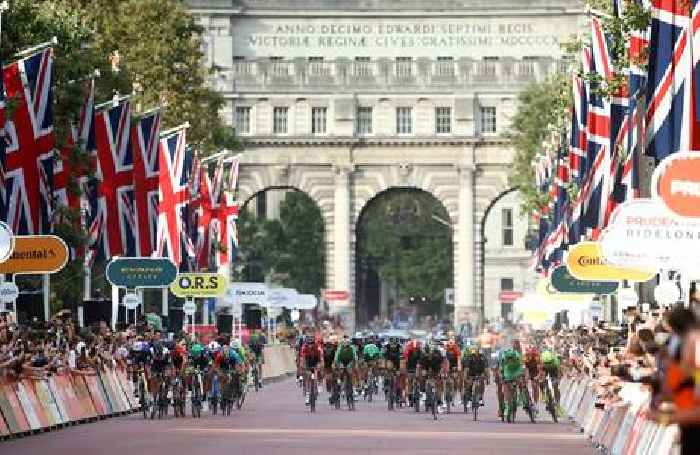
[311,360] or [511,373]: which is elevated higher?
[311,360]

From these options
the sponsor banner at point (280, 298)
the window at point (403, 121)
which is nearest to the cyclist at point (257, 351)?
the sponsor banner at point (280, 298)

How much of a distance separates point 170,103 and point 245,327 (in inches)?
743

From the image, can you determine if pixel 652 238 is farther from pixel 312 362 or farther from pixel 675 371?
pixel 312 362

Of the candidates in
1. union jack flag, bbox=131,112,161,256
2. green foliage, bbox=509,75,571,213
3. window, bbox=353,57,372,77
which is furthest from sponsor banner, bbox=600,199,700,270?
window, bbox=353,57,372,77

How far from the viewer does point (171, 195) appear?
245 ft

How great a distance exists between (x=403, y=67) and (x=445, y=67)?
2610mm

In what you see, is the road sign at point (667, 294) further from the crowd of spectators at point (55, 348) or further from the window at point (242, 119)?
the window at point (242, 119)

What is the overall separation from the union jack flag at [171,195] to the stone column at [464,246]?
7225cm

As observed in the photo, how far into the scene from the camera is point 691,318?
2003cm

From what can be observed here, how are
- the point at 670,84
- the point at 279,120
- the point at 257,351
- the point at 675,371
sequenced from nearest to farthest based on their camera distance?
1. the point at 675,371
2. the point at 670,84
3. the point at 257,351
4. the point at 279,120

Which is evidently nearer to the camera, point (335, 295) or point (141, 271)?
point (141, 271)

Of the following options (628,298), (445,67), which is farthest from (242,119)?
(628,298)

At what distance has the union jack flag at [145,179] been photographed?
216 ft

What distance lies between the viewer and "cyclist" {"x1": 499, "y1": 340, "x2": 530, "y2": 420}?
5619 cm
